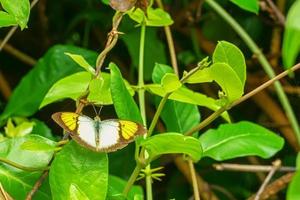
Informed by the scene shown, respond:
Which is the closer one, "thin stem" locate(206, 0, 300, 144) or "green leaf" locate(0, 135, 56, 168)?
"green leaf" locate(0, 135, 56, 168)

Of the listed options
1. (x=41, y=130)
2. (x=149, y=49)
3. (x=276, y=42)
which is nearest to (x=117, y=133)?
(x=41, y=130)

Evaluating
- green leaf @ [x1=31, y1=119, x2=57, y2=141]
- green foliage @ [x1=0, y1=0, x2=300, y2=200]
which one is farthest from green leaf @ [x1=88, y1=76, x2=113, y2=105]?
green leaf @ [x1=31, y1=119, x2=57, y2=141]

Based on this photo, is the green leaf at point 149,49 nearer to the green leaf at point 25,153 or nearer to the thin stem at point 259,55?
the thin stem at point 259,55

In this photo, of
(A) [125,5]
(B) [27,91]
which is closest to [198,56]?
(B) [27,91]

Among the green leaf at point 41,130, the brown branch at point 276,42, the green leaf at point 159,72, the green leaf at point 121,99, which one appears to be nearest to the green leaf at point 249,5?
the green leaf at point 159,72

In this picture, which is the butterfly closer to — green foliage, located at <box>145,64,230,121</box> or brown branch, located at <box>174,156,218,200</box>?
green foliage, located at <box>145,64,230,121</box>

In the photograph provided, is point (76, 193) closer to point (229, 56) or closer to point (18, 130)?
point (229, 56)

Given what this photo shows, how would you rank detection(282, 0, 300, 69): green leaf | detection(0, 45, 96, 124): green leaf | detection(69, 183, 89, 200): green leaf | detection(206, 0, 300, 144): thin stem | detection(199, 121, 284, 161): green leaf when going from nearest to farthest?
1. detection(282, 0, 300, 69): green leaf
2. detection(69, 183, 89, 200): green leaf
3. detection(199, 121, 284, 161): green leaf
4. detection(206, 0, 300, 144): thin stem
5. detection(0, 45, 96, 124): green leaf
